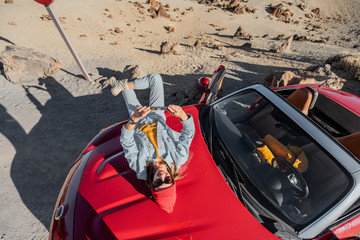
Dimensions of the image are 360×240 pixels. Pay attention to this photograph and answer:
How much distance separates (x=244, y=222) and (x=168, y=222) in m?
0.60

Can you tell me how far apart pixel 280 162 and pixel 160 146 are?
4.00ft

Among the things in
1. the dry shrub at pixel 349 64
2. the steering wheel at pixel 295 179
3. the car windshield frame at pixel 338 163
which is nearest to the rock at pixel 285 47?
the dry shrub at pixel 349 64

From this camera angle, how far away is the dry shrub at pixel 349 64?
20.4ft

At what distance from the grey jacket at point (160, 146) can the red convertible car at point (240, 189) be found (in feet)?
0.33

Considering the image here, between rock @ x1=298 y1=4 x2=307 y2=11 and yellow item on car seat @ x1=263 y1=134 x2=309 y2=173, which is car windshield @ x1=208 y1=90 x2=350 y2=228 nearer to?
yellow item on car seat @ x1=263 y1=134 x2=309 y2=173

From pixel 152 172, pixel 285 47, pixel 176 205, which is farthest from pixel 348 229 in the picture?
pixel 285 47

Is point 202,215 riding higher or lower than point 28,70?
higher

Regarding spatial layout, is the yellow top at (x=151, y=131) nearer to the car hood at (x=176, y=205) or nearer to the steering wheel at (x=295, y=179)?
the car hood at (x=176, y=205)

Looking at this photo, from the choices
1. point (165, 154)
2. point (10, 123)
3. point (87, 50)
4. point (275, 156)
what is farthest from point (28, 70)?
point (275, 156)

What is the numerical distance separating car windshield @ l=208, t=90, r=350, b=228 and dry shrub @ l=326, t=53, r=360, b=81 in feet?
20.6

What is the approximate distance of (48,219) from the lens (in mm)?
2588

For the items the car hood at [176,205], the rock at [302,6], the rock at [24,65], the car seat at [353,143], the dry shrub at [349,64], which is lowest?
the rock at [24,65]

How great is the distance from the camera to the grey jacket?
1938 mm

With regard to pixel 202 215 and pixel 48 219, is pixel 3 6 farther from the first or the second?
pixel 202 215
